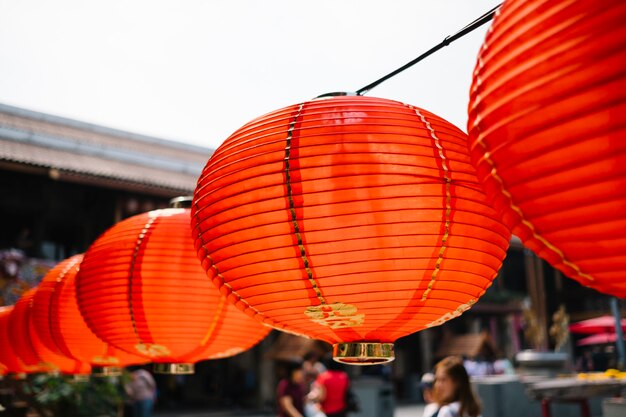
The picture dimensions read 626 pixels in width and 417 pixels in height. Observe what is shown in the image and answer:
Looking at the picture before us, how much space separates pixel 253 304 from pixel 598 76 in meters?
1.00

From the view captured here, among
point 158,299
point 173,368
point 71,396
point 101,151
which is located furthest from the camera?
point 101,151

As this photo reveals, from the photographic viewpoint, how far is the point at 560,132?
79 centimetres

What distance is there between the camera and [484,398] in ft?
26.7

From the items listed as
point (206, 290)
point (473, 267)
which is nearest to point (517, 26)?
point (473, 267)

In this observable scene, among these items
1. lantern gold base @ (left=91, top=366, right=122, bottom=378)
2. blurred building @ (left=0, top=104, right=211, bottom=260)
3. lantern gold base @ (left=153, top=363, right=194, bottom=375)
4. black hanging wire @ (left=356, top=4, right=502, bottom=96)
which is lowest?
lantern gold base @ (left=91, top=366, right=122, bottom=378)

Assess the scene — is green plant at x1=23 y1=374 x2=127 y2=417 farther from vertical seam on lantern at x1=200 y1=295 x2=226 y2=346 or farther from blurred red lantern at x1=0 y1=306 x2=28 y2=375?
vertical seam on lantern at x1=200 y1=295 x2=226 y2=346

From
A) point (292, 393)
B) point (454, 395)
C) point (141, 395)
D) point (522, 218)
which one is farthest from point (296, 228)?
point (141, 395)

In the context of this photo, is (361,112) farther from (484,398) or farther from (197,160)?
(197,160)

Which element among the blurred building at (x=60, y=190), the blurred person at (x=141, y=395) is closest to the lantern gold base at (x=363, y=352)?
the blurred person at (x=141, y=395)

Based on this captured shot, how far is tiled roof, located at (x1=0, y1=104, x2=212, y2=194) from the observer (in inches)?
420

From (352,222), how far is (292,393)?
13.2 feet

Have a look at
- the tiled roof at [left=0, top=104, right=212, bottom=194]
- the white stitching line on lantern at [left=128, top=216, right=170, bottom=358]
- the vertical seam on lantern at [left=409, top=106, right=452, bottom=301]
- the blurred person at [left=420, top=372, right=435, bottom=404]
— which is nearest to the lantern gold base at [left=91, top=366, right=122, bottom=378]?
the white stitching line on lantern at [left=128, top=216, right=170, bottom=358]

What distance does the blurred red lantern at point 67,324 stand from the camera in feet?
8.84

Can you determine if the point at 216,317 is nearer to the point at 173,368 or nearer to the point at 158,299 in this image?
the point at 158,299
